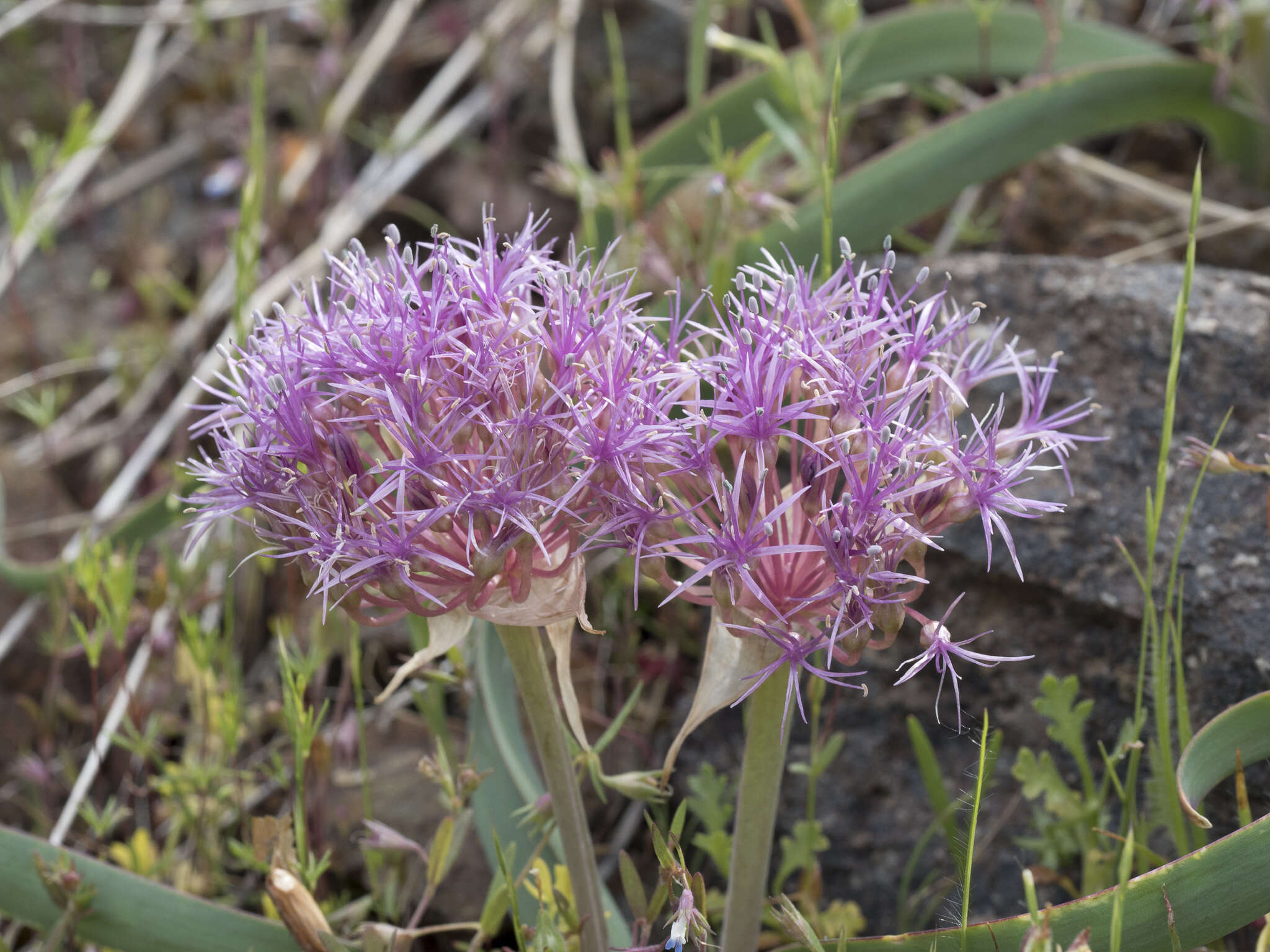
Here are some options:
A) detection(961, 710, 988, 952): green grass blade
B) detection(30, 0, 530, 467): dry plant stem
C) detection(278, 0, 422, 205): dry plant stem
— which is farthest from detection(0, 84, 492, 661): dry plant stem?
detection(961, 710, 988, 952): green grass blade

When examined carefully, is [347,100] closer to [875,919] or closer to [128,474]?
[128,474]

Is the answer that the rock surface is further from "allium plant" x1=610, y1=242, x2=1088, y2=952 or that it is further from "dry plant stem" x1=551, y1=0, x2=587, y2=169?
"dry plant stem" x1=551, y1=0, x2=587, y2=169

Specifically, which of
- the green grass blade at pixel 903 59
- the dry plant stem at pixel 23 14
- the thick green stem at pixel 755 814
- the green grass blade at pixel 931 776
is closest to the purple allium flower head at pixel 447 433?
the thick green stem at pixel 755 814

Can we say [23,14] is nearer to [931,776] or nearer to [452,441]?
[452,441]

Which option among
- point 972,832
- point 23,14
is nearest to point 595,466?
point 972,832

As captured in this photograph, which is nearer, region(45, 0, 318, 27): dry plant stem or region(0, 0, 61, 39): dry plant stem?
region(0, 0, 61, 39): dry plant stem

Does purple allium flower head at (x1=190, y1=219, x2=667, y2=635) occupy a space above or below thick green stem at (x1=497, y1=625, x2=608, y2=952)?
above

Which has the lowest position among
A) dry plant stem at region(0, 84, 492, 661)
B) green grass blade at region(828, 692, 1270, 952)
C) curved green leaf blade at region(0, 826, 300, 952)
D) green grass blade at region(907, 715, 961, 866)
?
curved green leaf blade at region(0, 826, 300, 952)
